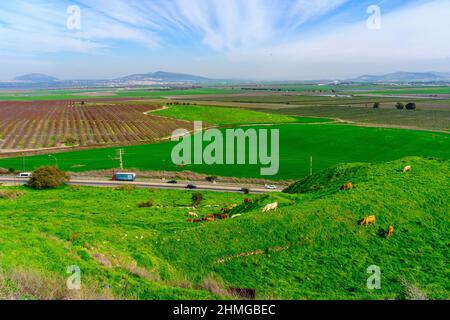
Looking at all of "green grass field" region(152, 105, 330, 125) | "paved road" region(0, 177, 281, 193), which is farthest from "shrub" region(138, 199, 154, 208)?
"green grass field" region(152, 105, 330, 125)

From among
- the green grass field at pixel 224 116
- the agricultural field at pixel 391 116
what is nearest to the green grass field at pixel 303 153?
the agricultural field at pixel 391 116

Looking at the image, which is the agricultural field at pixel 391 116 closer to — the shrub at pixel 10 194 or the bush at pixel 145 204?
the bush at pixel 145 204

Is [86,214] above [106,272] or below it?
below

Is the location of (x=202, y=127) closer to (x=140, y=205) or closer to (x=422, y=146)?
(x=422, y=146)

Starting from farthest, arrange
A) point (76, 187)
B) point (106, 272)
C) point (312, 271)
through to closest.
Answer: point (76, 187) → point (312, 271) → point (106, 272)

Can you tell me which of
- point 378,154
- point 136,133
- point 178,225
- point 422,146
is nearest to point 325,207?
point 178,225

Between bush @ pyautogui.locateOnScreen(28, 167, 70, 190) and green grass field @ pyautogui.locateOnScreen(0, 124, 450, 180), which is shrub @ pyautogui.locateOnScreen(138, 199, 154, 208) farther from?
green grass field @ pyautogui.locateOnScreen(0, 124, 450, 180)
